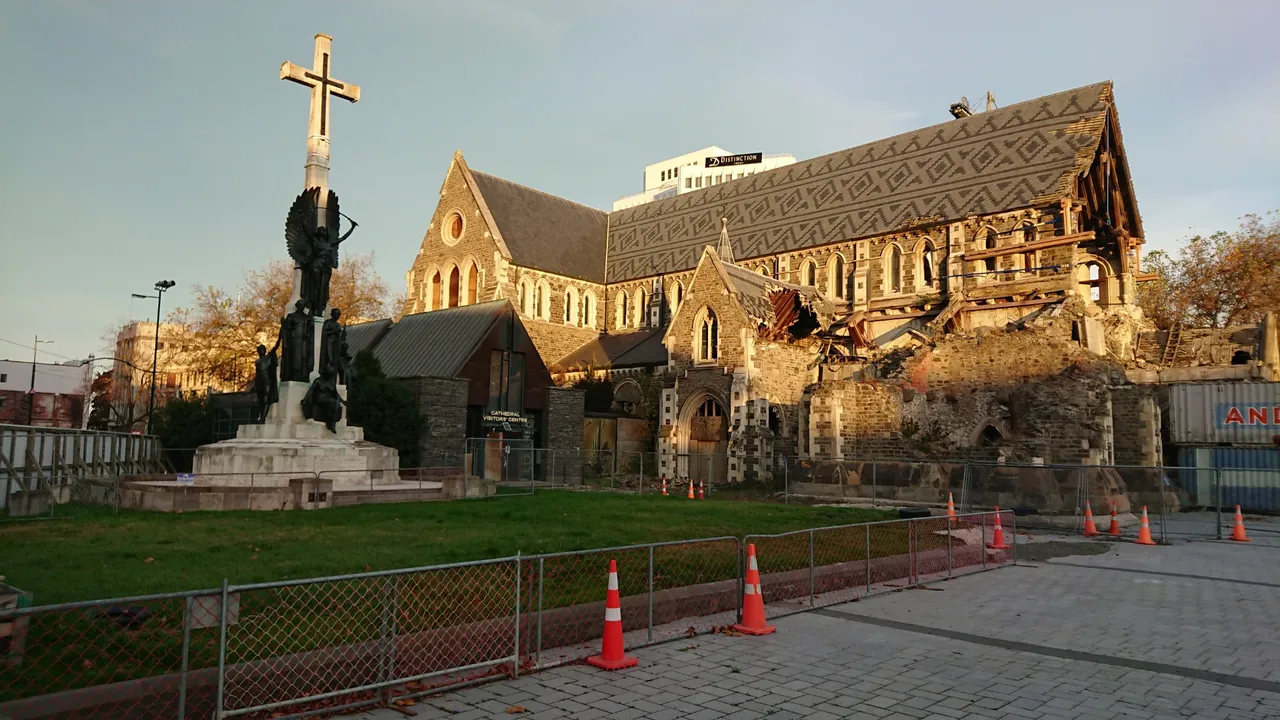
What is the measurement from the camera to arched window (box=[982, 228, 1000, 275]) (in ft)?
112

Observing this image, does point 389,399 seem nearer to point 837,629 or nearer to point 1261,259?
point 837,629

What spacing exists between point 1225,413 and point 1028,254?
10.00m

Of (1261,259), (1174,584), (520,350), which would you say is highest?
(1261,259)

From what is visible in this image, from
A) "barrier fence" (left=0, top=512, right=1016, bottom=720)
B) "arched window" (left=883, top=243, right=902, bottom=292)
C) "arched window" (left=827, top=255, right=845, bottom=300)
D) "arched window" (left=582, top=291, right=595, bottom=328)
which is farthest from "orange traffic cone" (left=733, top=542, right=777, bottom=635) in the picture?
"arched window" (left=582, top=291, right=595, bottom=328)

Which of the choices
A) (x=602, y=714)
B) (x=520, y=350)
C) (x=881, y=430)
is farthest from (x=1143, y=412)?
(x=602, y=714)

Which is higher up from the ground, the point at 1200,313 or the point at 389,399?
the point at 1200,313

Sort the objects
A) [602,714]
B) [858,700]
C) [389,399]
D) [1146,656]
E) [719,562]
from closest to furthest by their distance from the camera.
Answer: [602,714] → [858,700] → [1146,656] → [719,562] → [389,399]

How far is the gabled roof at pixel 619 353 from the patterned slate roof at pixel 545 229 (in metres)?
4.51

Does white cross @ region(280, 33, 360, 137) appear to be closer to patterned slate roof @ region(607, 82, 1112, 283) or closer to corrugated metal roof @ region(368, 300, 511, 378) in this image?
corrugated metal roof @ region(368, 300, 511, 378)

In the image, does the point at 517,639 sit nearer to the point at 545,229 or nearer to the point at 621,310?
the point at 621,310

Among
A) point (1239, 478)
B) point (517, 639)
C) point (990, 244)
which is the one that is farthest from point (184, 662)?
point (990, 244)

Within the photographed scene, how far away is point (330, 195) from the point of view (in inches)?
814

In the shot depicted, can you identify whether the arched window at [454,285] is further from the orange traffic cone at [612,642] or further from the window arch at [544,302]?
the orange traffic cone at [612,642]

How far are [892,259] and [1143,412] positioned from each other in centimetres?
1329
